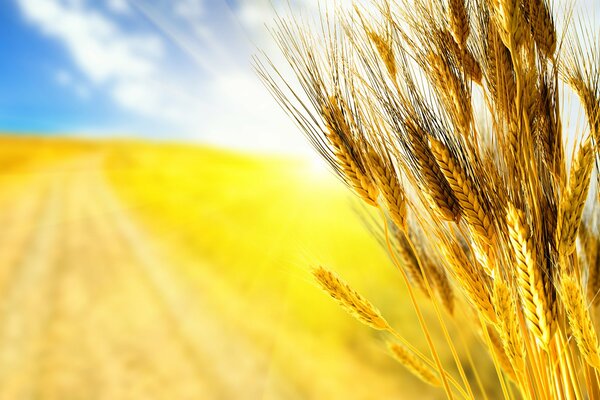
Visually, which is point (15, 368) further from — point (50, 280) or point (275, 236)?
point (275, 236)

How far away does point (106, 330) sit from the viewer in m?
4.14

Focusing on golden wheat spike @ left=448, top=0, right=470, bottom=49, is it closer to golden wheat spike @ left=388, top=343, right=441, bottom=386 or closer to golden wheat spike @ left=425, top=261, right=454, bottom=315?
golden wheat spike @ left=425, top=261, right=454, bottom=315

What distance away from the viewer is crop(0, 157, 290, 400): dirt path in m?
3.28

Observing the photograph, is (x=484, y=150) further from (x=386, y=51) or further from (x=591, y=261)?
(x=591, y=261)

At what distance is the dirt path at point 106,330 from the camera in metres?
3.28

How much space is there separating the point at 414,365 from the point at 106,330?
3926mm

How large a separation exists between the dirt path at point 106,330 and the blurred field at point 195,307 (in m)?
0.02

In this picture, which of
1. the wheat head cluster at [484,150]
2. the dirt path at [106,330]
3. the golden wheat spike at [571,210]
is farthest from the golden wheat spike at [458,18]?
the dirt path at [106,330]

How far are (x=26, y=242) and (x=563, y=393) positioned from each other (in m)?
7.71

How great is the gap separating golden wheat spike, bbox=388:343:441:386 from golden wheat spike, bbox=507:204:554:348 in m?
0.46

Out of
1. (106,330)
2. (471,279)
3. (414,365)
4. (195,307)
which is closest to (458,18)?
(471,279)

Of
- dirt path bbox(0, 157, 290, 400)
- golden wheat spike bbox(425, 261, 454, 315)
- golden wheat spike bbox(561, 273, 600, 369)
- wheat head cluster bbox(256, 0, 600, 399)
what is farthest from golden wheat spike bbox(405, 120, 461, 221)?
dirt path bbox(0, 157, 290, 400)

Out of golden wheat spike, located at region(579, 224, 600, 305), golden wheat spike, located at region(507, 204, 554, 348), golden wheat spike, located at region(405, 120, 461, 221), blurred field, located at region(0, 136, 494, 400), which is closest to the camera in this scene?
golden wheat spike, located at region(507, 204, 554, 348)

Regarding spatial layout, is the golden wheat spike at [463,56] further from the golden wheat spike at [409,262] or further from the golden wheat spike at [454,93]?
the golden wheat spike at [409,262]
